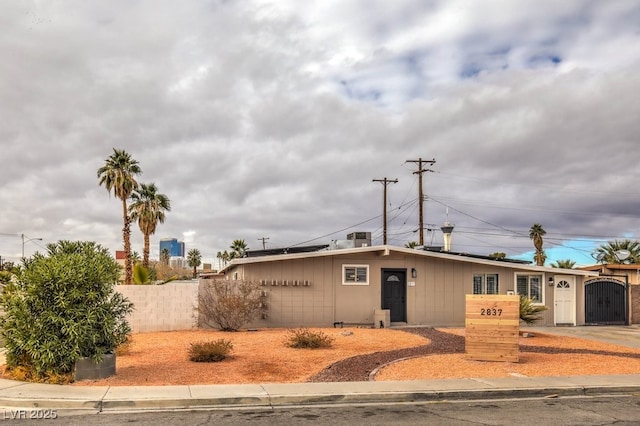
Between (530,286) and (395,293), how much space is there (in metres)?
6.35

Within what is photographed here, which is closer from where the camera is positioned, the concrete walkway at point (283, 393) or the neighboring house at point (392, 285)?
the concrete walkway at point (283, 393)

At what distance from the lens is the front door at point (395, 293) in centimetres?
2503

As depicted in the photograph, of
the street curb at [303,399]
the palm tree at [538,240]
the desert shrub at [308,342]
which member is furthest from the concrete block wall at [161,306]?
the palm tree at [538,240]

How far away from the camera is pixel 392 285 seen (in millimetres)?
25109

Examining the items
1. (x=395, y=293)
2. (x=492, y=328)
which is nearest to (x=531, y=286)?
(x=395, y=293)

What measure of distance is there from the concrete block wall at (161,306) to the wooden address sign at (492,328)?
11.3m

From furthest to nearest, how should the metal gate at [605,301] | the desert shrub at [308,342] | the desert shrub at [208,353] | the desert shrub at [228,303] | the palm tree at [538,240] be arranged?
1. the palm tree at [538,240]
2. the metal gate at [605,301]
3. the desert shrub at [228,303]
4. the desert shrub at [308,342]
5. the desert shrub at [208,353]

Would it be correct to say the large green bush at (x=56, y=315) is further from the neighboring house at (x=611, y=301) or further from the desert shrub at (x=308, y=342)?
the neighboring house at (x=611, y=301)

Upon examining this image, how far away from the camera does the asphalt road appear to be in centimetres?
907

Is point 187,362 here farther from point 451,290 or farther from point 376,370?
point 451,290

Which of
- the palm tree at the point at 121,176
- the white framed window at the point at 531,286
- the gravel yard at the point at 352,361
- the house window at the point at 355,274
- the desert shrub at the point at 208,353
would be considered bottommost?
the gravel yard at the point at 352,361

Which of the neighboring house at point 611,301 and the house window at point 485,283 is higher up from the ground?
the house window at point 485,283

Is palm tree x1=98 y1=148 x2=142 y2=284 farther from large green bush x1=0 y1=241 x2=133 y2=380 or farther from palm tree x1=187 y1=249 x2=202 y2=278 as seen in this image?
palm tree x1=187 y1=249 x2=202 y2=278

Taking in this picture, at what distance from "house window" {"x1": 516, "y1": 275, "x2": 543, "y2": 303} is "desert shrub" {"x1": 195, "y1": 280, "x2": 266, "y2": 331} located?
1170 centimetres
